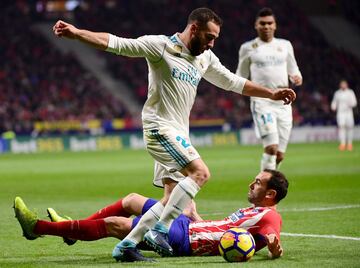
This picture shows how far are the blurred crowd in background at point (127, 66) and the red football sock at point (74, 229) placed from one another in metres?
26.3

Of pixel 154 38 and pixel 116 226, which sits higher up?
pixel 154 38

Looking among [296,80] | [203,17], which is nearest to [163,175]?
[203,17]

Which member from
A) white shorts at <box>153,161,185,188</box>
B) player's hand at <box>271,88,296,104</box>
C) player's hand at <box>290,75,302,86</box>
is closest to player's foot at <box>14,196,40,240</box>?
white shorts at <box>153,161,185,188</box>

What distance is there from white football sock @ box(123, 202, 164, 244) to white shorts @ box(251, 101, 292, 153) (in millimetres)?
5609

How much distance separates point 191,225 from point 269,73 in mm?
6065

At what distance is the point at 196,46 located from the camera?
7.40 metres

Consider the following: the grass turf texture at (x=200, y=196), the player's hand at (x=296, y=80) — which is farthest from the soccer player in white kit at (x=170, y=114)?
the player's hand at (x=296, y=80)

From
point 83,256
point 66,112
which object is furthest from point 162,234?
point 66,112

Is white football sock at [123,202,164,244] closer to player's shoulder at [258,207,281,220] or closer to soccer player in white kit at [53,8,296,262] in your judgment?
soccer player in white kit at [53,8,296,262]

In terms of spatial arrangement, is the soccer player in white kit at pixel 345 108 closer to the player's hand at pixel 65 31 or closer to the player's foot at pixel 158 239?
the player's foot at pixel 158 239

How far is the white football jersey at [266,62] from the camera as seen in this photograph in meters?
12.9

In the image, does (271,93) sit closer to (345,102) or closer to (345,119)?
(345,119)

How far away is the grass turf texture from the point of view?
7.20m

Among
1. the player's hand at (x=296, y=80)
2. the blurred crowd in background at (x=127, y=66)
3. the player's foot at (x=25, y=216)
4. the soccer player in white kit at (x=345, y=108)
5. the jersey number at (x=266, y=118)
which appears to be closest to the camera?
the player's foot at (x=25, y=216)
